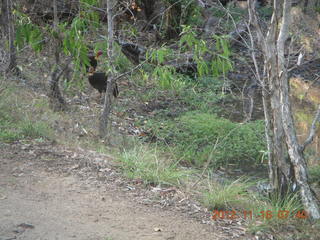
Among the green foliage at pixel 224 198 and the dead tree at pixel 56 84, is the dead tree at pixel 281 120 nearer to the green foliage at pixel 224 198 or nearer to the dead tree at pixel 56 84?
the green foliage at pixel 224 198

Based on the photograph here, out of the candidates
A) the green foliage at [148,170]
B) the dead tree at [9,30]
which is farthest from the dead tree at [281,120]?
the dead tree at [9,30]

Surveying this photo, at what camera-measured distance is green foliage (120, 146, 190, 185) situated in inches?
221

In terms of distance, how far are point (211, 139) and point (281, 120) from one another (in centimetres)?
371

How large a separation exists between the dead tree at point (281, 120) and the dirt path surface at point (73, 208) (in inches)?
48.1

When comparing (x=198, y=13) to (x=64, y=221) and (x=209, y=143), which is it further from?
(x=64, y=221)

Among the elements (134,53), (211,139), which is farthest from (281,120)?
(134,53)

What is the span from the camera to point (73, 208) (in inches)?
185

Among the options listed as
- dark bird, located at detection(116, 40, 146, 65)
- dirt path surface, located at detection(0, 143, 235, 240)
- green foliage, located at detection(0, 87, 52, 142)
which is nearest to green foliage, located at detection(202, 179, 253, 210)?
dirt path surface, located at detection(0, 143, 235, 240)

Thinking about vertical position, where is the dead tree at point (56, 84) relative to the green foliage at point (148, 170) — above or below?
above

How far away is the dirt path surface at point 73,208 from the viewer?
167 inches

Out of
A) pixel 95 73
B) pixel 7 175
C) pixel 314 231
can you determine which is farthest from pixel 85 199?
pixel 95 73

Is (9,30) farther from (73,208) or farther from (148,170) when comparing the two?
(73,208)

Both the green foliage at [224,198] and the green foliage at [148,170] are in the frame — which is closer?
the green foliage at [224,198]
